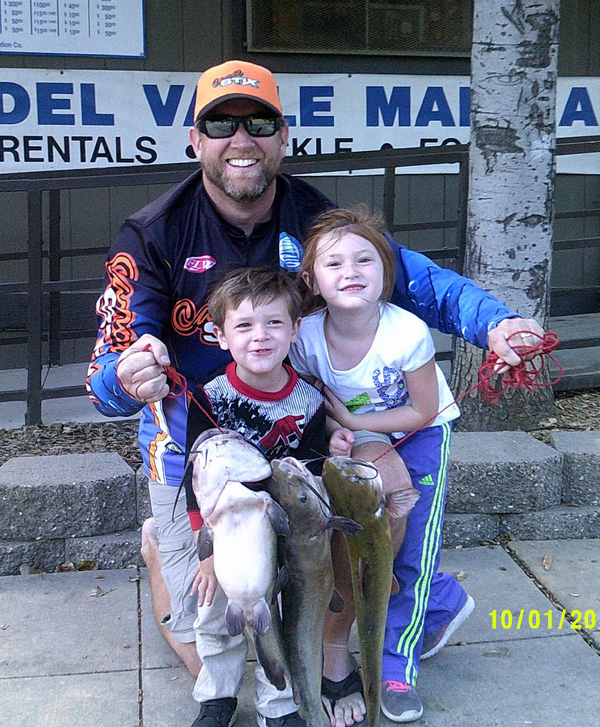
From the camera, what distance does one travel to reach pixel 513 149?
14.8 ft

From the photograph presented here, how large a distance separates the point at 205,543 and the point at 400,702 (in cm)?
89

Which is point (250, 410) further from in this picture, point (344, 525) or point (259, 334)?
point (344, 525)

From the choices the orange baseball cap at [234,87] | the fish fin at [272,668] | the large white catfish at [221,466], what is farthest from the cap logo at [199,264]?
the fish fin at [272,668]

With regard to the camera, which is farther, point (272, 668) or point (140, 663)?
point (140, 663)

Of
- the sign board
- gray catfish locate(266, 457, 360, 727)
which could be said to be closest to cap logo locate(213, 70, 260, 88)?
gray catfish locate(266, 457, 360, 727)

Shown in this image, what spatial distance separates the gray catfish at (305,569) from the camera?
2.46 metres

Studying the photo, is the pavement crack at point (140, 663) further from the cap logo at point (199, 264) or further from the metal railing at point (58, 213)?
the metal railing at point (58, 213)

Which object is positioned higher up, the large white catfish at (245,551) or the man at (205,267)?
the man at (205,267)

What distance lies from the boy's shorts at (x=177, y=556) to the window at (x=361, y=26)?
4.36 m

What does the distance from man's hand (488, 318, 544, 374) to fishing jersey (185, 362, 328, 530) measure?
A: 0.54m

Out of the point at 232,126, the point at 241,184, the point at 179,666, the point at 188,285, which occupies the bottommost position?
the point at 179,666

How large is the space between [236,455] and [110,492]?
1.59m

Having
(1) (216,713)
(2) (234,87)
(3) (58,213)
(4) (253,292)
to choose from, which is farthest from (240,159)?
(3) (58,213)

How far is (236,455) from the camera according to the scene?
2426mm
